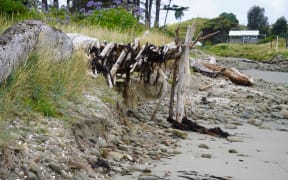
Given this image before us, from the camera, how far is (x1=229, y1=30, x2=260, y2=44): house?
74.1 metres

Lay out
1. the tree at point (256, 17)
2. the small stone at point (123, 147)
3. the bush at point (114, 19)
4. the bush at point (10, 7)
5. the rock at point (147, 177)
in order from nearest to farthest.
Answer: the rock at point (147, 177) < the small stone at point (123, 147) < the bush at point (10, 7) < the bush at point (114, 19) < the tree at point (256, 17)

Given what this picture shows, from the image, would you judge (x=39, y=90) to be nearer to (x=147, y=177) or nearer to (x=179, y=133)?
(x=147, y=177)

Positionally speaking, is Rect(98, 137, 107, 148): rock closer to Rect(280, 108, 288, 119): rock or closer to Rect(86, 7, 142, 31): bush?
Rect(280, 108, 288, 119): rock

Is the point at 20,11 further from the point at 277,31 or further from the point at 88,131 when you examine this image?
the point at 277,31

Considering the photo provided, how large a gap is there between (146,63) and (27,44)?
151 inches

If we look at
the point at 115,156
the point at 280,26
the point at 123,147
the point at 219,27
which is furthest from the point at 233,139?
the point at 219,27

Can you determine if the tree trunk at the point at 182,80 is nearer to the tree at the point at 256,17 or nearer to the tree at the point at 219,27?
the tree at the point at 219,27

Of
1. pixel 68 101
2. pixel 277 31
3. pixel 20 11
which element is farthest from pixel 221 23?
pixel 68 101

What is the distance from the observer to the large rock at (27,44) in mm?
4488

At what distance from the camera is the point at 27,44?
5.18 metres

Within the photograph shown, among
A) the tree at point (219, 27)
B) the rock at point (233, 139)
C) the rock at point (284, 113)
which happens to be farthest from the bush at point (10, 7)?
the tree at point (219, 27)

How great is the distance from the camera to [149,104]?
880cm

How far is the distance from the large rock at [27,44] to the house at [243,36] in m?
69.0

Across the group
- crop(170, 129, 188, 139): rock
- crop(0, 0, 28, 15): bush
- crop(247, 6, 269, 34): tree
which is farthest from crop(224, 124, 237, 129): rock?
crop(247, 6, 269, 34): tree
